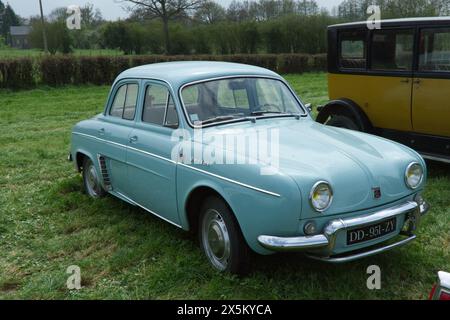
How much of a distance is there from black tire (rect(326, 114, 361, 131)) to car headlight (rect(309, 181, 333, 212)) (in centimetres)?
408

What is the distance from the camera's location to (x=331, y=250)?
332cm

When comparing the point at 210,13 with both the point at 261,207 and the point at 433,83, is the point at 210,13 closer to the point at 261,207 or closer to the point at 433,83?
the point at 433,83

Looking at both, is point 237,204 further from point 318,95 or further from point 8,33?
point 8,33

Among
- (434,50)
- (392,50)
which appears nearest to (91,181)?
(392,50)

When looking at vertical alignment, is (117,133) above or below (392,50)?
below

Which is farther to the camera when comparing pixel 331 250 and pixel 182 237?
pixel 182 237

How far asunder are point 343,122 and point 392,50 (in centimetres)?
130

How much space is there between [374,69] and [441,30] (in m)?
1.06

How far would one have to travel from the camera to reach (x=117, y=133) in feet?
16.8

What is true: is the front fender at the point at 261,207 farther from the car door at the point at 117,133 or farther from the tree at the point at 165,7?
the tree at the point at 165,7

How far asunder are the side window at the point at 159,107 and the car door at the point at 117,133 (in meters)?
0.21

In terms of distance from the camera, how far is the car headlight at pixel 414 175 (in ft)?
12.3
